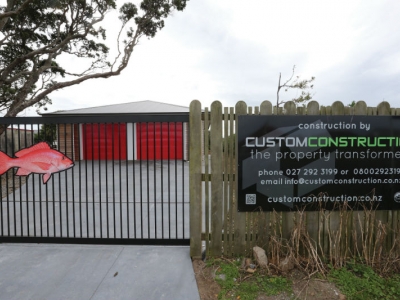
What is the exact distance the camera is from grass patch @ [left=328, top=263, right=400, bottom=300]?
277cm

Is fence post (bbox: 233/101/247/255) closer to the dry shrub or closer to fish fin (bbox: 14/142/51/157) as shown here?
the dry shrub

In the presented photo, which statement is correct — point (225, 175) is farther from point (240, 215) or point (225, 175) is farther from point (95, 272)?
point (95, 272)

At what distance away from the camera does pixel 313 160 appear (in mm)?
3434

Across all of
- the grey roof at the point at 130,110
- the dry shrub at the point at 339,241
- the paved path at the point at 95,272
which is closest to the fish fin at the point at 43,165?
the paved path at the point at 95,272


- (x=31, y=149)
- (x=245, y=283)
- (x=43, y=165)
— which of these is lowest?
(x=245, y=283)

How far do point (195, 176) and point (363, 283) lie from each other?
8.39 ft

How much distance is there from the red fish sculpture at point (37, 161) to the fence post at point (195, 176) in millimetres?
2273

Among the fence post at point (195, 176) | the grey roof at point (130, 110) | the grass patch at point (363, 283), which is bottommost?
the grass patch at point (363, 283)

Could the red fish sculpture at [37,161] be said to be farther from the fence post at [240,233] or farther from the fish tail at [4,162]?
the fence post at [240,233]

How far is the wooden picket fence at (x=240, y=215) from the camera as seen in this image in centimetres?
339

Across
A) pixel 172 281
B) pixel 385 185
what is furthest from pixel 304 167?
pixel 172 281

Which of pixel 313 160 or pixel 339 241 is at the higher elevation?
pixel 313 160

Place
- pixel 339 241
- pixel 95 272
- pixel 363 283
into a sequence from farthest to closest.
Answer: pixel 339 241
pixel 95 272
pixel 363 283

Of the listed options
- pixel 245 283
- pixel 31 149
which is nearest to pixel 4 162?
pixel 31 149
